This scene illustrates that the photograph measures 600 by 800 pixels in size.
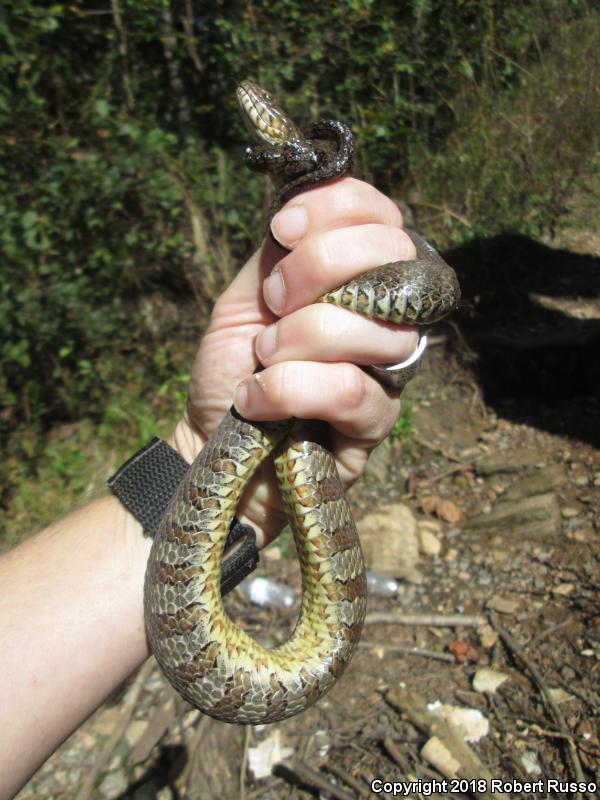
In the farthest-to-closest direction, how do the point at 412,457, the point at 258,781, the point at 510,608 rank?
the point at 412,457
the point at 510,608
the point at 258,781

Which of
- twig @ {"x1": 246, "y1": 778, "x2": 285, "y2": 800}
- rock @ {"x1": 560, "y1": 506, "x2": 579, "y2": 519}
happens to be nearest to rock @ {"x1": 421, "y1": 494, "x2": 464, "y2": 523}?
rock @ {"x1": 560, "y1": 506, "x2": 579, "y2": 519}

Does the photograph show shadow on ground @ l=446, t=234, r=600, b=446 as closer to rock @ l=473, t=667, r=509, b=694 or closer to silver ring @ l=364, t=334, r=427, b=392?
rock @ l=473, t=667, r=509, b=694

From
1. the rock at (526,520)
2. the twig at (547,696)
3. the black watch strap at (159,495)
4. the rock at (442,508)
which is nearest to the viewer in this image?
the black watch strap at (159,495)

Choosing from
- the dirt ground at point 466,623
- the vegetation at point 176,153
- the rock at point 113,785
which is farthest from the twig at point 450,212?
the rock at point 113,785

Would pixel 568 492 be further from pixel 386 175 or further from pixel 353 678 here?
pixel 386 175

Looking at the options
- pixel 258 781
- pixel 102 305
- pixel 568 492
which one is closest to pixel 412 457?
pixel 568 492

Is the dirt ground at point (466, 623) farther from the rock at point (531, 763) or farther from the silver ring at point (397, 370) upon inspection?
the silver ring at point (397, 370)
